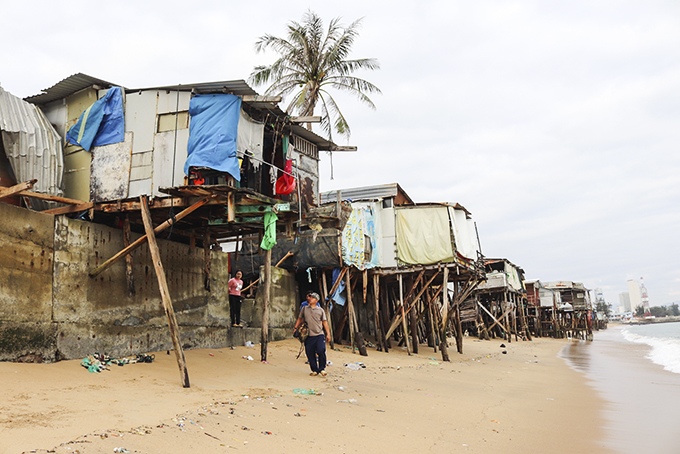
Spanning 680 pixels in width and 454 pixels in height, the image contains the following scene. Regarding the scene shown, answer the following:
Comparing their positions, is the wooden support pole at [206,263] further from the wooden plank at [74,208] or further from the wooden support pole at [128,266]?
the wooden plank at [74,208]

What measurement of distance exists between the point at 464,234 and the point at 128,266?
12.5 m

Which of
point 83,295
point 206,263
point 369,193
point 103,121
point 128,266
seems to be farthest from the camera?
point 369,193

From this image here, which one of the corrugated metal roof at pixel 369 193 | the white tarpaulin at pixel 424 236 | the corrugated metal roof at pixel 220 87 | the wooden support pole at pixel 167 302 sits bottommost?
the wooden support pole at pixel 167 302

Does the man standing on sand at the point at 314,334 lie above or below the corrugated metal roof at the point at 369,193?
below

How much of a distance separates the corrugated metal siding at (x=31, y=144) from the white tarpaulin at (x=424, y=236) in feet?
36.6

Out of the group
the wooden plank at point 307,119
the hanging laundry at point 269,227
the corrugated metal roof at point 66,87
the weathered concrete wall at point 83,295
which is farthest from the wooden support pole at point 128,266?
the wooden plank at point 307,119

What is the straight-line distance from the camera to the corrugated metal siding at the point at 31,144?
8820mm

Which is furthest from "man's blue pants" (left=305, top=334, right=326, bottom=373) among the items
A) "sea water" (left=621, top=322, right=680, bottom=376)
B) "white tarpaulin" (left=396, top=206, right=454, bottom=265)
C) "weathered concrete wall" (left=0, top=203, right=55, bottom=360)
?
"sea water" (left=621, top=322, right=680, bottom=376)

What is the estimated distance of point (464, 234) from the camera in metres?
18.4

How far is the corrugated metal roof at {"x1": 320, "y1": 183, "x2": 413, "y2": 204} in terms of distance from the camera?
61.4 feet

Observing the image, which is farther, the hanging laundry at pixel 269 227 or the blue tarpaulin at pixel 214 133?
the hanging laundry at pixel 269 227

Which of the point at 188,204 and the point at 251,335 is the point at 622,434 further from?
the point at 251,335

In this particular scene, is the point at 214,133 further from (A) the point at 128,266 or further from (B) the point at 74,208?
(A) the point at 128,266

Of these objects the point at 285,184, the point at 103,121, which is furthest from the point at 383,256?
the point at 103,121
